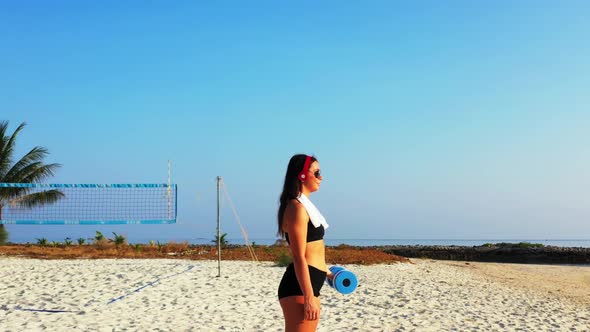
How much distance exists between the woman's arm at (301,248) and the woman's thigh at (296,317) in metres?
0.05

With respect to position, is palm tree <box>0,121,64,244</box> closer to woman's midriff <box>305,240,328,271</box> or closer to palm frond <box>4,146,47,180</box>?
palm frond <box>4,146,47,180</box>

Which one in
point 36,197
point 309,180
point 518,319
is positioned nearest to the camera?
point 309,180

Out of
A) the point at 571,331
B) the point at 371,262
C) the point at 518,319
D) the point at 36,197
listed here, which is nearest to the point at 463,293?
the point at 518,319

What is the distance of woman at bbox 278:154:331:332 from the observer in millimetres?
2775

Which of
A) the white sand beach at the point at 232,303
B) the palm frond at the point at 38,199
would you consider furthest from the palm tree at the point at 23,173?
the white sand beach at the point at 232,303

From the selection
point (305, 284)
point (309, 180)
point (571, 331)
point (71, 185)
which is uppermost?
point (71, 185)

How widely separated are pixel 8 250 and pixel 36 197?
3931mm

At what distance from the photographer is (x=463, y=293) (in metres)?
10.7

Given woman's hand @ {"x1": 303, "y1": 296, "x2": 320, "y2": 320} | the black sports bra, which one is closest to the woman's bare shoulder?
the black sports bra

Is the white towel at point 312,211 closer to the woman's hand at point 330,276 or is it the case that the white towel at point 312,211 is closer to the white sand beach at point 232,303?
the woman's hand at point 330,276

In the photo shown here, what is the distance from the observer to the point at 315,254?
2959 millimetres

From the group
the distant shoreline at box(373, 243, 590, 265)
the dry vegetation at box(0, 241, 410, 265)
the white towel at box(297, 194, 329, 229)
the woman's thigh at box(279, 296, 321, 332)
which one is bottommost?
the distant shoreline at box(373, 243, 590, 265)

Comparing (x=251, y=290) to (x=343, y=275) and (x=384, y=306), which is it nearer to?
(x=384, y=306)

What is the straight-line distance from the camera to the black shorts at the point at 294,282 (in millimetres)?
2869
